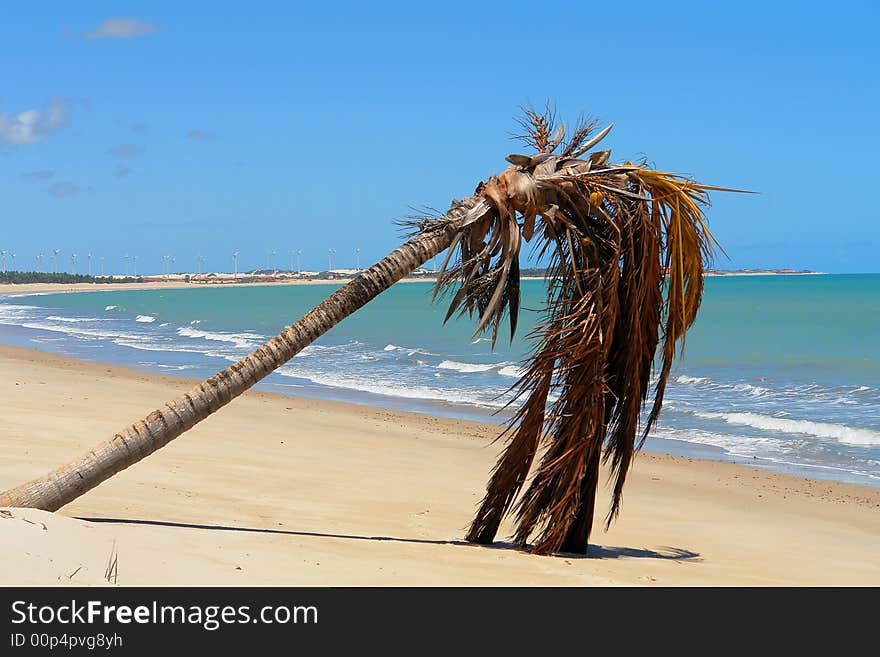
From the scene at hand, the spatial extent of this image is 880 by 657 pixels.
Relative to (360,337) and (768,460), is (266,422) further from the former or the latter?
(360,337)

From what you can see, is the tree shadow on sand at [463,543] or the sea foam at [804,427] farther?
the sea foam at [804,427]

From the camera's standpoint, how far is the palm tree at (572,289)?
6.77 m

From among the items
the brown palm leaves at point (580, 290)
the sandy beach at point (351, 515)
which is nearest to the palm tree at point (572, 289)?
the brown palm leaves at point (580, 290)

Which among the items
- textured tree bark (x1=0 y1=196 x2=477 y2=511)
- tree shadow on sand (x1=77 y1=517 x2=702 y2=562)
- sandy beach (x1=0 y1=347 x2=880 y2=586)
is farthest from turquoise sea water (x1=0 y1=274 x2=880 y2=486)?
textured tree bark (x1=0 y1=196 x2=477 y2=511)

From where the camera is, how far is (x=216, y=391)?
6516 mm

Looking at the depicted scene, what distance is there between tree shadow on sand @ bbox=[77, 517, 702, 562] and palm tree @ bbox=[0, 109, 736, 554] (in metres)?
0.25

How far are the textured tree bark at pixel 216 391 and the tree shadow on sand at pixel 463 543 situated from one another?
0.32 meters

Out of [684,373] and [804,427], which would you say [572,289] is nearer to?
[804,427]

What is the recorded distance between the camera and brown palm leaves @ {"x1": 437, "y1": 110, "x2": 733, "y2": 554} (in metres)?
6.79

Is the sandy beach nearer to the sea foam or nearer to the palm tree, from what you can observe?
the palm tree

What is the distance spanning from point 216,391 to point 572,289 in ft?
8.78

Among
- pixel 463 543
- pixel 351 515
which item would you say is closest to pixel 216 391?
pixel 463 543

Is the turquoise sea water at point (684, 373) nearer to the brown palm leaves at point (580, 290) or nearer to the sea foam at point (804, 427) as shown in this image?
the sea foam at point (804, 427)
